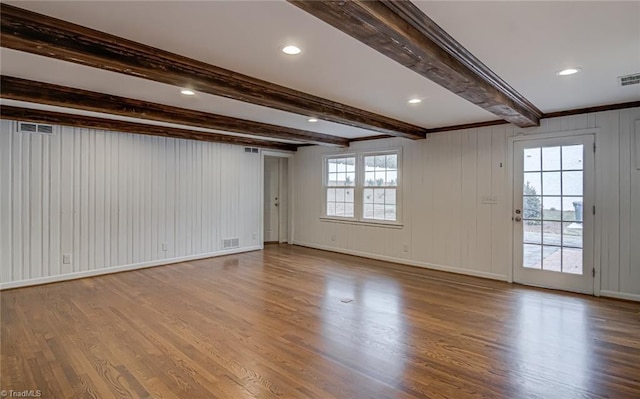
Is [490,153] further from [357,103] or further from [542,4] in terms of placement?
[542,4]

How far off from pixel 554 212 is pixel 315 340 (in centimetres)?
378

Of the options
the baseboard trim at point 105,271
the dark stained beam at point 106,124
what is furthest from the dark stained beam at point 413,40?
the baseboard trim at point 105,271

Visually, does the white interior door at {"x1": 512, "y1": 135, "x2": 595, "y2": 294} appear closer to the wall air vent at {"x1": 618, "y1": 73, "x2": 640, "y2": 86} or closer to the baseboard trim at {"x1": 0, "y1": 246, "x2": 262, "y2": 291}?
the wall air vent at {"x1": 618, "y1": 73, "x2": 640, "y2": 86}

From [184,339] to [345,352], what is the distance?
1.46m

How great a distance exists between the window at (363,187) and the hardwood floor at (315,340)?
196 cm

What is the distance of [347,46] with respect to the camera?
99.6 inches

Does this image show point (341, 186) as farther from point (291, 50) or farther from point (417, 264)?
point (291, 50)

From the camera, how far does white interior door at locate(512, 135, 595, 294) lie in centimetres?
452

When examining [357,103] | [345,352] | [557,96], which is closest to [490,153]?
[557,96]

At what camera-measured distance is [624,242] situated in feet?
14.0

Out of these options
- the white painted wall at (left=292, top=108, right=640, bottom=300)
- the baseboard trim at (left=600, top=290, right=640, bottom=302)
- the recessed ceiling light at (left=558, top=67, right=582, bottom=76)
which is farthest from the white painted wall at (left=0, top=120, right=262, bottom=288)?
the baseboard trim at (left=600, top=290, right=640, bottom=302)

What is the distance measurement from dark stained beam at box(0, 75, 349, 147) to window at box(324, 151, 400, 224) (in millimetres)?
1987

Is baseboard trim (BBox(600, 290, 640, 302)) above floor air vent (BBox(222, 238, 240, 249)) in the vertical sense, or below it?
below

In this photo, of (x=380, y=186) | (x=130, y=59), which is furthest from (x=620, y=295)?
(x=130, y=59)
